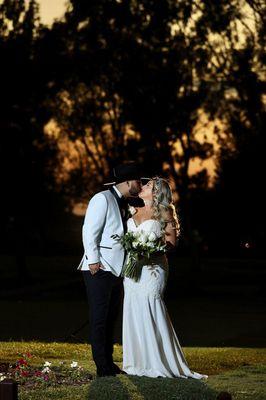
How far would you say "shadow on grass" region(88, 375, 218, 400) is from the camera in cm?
1056

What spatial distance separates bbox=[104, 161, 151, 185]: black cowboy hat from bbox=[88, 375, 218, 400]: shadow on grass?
227cm

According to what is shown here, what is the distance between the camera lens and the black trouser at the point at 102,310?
39.2 ft

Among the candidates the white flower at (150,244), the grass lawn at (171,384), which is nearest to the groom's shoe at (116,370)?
the grass lawn at (171,384)

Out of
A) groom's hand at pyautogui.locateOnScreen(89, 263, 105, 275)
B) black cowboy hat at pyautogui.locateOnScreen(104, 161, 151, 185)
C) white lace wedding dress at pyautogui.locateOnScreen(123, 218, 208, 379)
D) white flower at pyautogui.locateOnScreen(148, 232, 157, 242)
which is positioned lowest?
white lace wedding dress at pyautogui.locateOnScreen(123, 218, 208, 379)

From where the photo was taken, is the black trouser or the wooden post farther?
the black trouser

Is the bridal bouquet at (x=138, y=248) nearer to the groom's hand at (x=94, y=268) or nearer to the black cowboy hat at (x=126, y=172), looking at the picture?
the groom's hand at (x=94, y=268)

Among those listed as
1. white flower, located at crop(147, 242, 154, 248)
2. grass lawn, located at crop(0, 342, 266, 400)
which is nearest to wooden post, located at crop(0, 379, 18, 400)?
grass lawn, located at crop(0, 342, 266, 400)

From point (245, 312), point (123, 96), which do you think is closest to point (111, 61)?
point (123, 96)

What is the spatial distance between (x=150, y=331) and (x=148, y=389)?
4.43ft

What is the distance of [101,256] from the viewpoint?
1198 cm

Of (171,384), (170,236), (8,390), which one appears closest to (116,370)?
(171,384)

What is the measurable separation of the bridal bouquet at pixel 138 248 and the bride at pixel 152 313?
0.26 feet

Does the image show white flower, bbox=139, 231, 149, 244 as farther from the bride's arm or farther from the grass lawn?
the grass lawn

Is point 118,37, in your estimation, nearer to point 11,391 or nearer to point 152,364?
point 152,364
